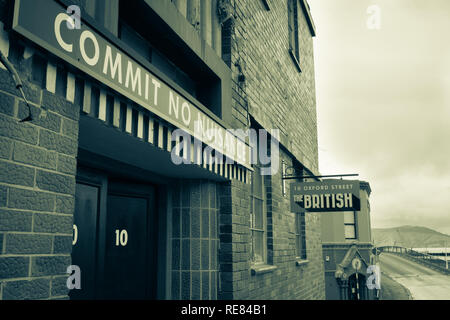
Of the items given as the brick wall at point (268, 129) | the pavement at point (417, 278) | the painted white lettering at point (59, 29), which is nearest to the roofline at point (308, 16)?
the brick wall at point (268, 129)

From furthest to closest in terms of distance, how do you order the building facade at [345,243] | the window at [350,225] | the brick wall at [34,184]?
the window at [350,225] → the building facade at [345,243] → the brick wall at [34,184]

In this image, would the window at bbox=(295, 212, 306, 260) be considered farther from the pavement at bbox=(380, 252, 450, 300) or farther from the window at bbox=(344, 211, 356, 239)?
the pavement at bbox=(380, 252, 450, 300)

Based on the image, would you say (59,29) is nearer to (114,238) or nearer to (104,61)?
(104,61)

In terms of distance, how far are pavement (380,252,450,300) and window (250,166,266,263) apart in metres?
27.3

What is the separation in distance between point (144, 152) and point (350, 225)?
24.6m

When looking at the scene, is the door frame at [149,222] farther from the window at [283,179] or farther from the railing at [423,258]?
the railing at [423,258]

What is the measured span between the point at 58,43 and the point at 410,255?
266 feet

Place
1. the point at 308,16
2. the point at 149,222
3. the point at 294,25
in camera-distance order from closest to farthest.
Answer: the point at 149,222, the point at 294,25, the point at 308,16

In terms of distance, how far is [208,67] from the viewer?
15.0ft

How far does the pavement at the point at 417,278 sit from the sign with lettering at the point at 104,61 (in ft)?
101

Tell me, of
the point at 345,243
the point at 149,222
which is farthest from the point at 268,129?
the point at 345,243

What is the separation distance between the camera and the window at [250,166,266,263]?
6.06 metres

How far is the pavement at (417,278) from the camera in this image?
34.6 meters

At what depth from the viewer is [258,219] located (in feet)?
21.0
